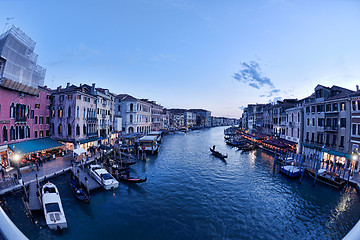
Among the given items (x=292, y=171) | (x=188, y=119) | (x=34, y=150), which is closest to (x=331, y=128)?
(x=292, y=171)

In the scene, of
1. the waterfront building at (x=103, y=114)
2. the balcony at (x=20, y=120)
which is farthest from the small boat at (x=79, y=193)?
the waterfront building at (x=103, y=114)

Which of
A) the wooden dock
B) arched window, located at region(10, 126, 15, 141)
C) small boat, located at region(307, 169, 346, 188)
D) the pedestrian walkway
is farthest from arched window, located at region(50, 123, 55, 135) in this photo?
small boat, located at region(307, 169, 346, 188)

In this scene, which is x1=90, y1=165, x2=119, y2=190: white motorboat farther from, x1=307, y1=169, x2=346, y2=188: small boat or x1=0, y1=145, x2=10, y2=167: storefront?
x1=307, y1=169, x2=346, y2=188: small boat

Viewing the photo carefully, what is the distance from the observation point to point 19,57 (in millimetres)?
25141

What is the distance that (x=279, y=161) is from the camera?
32.5 metres

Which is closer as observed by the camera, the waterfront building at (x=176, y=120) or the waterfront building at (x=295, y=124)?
the waterfront building at (x=295, y=124)

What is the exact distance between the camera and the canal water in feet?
42.8

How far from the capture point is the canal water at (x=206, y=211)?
514 inches

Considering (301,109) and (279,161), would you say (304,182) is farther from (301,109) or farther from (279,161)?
(301,109)

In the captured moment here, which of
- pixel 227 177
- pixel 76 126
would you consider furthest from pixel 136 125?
pixel 227 177

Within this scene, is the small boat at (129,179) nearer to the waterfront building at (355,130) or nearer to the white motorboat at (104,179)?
the white motorboat at (104,179)

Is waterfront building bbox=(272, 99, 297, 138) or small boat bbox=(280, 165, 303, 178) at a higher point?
waterfront building bbox=(272, 99, 297, 138)

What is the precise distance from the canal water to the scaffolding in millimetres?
15672

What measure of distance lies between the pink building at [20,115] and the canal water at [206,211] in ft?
27.1
